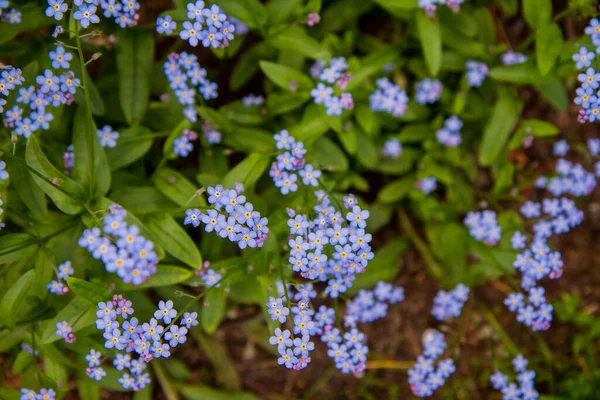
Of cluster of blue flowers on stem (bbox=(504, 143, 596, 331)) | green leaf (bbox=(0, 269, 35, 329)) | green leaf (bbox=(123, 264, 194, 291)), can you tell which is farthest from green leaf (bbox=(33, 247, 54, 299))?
cluster of blue flowers on stem (bbox=(504, 143, 596, 331))

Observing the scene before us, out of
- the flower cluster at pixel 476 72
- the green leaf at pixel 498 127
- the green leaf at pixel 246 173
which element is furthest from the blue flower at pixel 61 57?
the green leaf at pixel 498 127

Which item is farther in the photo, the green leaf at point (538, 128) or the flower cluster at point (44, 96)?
the green leaf at point (538, 128)

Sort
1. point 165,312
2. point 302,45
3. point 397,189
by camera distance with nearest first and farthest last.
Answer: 1. point 165,312
2. point 302,45
3. point 397,189

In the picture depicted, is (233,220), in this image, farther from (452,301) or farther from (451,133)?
(451,133)

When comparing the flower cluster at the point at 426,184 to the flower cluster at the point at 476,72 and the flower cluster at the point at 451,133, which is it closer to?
the flower cluster at the point at 451,133

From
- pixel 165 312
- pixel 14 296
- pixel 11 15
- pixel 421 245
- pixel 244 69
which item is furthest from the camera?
pixel 421 245

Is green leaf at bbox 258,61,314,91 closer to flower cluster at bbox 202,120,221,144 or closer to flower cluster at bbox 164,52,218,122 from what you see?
flower cluster at bbox 164,52,218,122

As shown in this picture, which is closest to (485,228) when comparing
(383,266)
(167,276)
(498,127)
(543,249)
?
(543,249)
